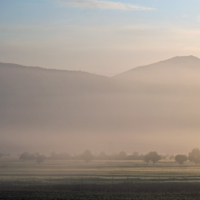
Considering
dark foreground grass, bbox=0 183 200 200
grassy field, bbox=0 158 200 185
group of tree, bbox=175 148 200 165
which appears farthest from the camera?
group of tree, bbox=175 148 200 165

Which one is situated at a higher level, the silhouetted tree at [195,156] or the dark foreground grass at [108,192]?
the silhouetted tree at [195,156]

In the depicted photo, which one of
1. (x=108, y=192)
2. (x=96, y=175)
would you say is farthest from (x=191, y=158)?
(x=108, y=192)

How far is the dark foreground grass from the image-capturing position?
2579 inches

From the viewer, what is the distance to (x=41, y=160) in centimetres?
17675

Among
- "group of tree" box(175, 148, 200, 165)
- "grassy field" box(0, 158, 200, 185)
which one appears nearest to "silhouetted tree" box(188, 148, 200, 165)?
"group of tree" box(175, 148, 200, 165)

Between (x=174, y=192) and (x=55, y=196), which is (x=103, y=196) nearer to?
(x=55, y=196)

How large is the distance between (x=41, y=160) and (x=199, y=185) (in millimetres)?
101908

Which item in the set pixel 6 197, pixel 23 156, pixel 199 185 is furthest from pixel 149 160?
pixel 6 197

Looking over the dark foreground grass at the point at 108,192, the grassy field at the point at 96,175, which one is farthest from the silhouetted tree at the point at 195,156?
the dark foreground grass at the point at 108,192

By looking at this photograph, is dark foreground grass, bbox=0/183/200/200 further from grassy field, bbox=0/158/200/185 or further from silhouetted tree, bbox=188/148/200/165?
silhouetted tree, bbox=188/148/200/165

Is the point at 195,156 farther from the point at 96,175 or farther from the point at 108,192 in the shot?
the point at 108,192

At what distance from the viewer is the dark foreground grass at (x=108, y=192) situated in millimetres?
65500

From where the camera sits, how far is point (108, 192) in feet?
235

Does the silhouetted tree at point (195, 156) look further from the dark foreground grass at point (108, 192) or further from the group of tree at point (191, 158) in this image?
the dark foreground grass at point (108, 192)
